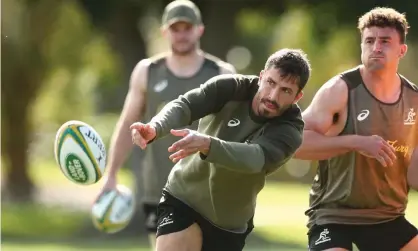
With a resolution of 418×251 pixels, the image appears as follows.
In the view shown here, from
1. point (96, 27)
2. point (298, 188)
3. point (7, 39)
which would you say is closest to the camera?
point (96, 27)

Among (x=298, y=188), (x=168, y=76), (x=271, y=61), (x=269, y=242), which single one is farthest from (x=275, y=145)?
(x=298, y=188)

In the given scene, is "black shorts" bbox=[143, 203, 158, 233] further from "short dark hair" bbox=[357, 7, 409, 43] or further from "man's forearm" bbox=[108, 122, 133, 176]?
"short dark hair" bbox=[357, 7, 409, 43]

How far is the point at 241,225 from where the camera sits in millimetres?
6465

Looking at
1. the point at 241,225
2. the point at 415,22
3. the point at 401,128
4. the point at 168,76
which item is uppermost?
the point at 415,22

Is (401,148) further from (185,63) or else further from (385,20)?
(185,63)

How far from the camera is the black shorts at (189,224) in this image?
631cm

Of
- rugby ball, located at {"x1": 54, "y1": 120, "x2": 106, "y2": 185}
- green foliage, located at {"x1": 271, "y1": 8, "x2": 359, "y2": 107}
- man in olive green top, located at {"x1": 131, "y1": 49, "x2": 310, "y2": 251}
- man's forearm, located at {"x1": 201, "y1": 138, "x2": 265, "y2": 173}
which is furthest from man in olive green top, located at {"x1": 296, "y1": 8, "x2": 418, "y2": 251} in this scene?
green foliage, located at {"x1": 271, "y1": 8, "x2": 359, "y2": 107}

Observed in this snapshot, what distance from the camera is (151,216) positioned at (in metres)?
8.92

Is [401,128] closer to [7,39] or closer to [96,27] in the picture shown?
[96,27]

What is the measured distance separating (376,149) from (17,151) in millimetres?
21536

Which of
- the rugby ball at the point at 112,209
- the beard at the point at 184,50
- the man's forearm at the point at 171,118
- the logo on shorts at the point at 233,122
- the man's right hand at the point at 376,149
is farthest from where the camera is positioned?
the beard at the point at 184,50

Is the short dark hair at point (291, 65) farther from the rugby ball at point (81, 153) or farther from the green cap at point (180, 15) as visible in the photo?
the green cap at point (180, 15)

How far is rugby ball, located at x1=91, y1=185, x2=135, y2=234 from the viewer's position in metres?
8.43

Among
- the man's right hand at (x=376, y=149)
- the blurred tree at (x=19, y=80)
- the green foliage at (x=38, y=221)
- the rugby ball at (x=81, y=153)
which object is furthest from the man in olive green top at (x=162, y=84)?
the blurred tree at (x=19, y=80)
